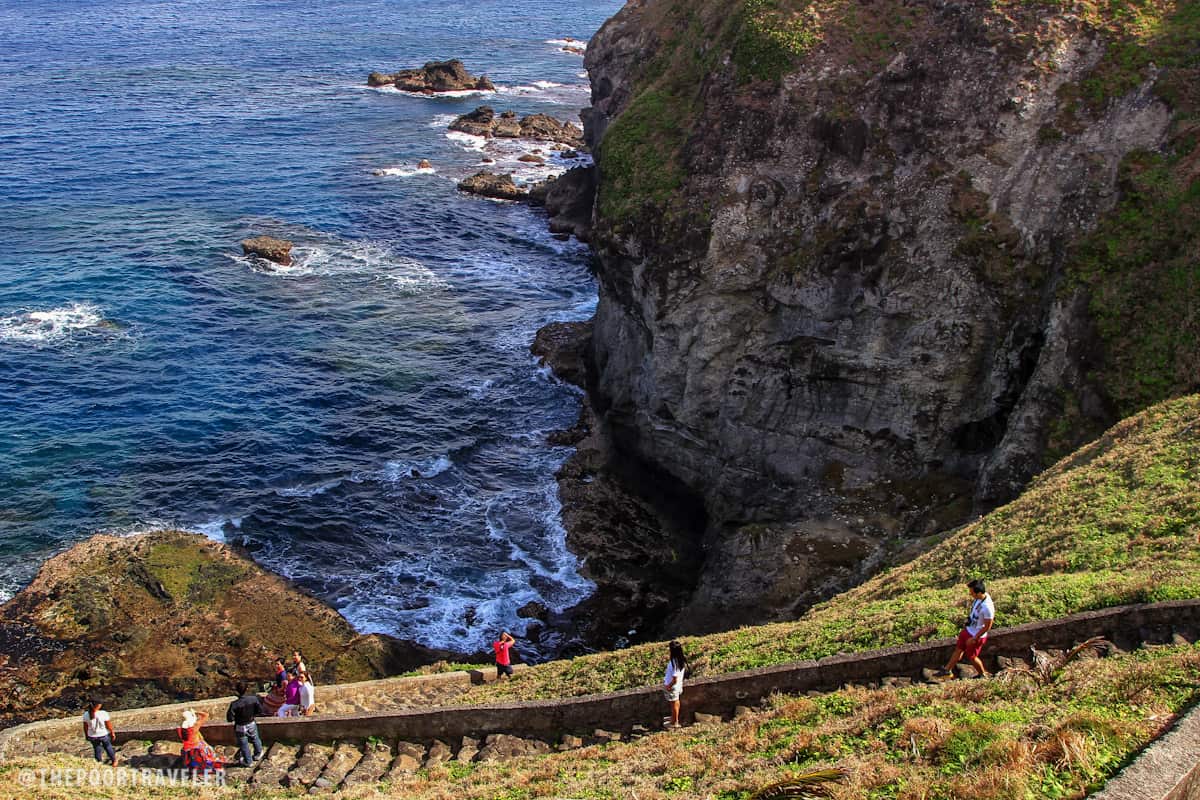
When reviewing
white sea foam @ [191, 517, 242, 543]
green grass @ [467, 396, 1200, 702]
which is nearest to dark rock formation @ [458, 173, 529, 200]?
white sea foam @ [191, 517, 242, 543]

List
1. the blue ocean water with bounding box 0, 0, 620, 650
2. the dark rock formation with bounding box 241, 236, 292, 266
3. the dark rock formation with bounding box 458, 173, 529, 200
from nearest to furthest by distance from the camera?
the blue ocean water with bounding box 0, 0, 620, 650, the dark rock formation with bounding box 241, 236, 292, 266, the dark rock formation with bounding box 458, 173, 529, 200

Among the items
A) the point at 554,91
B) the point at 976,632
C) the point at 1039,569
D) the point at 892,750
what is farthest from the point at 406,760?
the point at 554,91

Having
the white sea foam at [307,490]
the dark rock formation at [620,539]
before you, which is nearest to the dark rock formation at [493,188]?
the dark rock formation at [620,539]

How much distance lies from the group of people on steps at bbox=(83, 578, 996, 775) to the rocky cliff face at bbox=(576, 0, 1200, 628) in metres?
13.1

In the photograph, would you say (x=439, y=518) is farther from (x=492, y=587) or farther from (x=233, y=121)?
(x=233, y=121)

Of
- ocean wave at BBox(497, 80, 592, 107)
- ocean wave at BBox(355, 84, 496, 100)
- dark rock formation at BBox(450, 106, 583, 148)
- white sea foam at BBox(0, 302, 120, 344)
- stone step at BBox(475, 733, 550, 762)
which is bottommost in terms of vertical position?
white sea foam at BBox(0, 302, 120, 344)

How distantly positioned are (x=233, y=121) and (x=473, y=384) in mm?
53154

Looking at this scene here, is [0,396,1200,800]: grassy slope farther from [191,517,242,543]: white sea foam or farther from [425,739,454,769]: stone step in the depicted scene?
[191,517,242,543]: white sea foam

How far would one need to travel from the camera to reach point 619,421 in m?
44.2

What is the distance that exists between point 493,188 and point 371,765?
6156 centimetres

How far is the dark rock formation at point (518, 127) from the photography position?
300 feet

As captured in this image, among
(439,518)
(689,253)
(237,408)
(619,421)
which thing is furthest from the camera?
(237,408)

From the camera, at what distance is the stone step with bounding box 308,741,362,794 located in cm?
1947

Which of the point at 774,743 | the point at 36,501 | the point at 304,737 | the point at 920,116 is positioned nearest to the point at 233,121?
the point at 36,501
